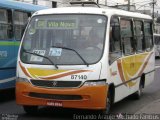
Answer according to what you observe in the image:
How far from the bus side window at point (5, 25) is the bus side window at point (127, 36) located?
10.3 ft

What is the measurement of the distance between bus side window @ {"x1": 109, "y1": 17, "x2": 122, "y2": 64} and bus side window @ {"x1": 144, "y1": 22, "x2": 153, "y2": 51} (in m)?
3.46

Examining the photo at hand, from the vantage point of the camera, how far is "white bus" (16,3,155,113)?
9719 mm

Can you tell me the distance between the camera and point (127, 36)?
12.3m

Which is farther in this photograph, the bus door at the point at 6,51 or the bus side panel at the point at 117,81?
the bus door at the point at 6,51

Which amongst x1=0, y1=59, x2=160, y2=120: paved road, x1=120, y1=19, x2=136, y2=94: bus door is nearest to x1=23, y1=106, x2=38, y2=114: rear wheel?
x1=0, y1=59, x2=160, y2=120: paved road

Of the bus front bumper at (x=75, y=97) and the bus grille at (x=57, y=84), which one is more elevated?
the bus grille at (x=57, y=84)

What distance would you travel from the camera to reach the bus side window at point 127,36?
38.8 feet

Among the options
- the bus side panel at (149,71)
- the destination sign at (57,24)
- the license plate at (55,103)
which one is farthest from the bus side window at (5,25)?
the bus side panel at (149,71)

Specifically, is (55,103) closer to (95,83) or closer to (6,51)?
(95,83)

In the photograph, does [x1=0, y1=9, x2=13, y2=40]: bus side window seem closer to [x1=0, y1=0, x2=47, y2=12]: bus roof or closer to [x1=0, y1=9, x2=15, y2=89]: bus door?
[x1=0, y1=9, x2=15, y2=89]: bus door

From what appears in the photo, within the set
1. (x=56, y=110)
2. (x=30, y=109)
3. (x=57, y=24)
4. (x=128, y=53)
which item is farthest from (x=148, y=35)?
A: (x=30, y=109)

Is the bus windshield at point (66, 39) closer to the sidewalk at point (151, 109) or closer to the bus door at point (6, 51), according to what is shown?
the bus door at point (6, 51)

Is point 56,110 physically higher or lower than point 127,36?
lower

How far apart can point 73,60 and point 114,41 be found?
48.5 inches
